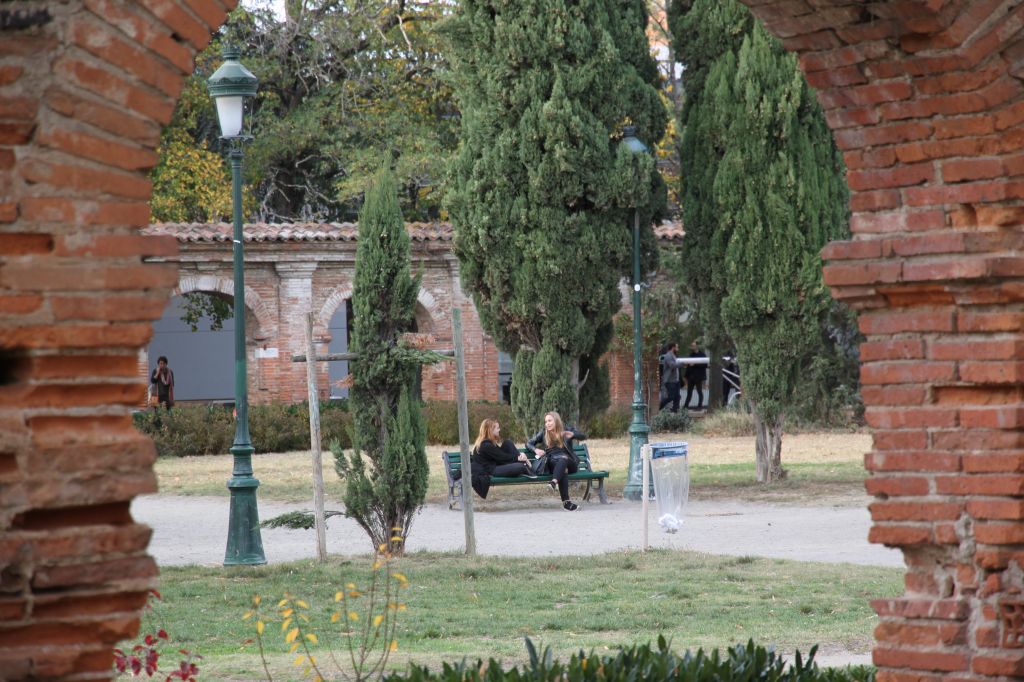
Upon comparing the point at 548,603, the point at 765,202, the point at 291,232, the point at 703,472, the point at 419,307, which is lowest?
the point at 548,603

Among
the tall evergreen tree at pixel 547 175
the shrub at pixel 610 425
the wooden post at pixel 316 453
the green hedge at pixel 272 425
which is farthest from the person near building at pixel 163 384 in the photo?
the wooden post at pixel 316 453

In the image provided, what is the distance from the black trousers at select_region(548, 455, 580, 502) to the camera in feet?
52.3

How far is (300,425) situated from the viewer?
2462 centimetres

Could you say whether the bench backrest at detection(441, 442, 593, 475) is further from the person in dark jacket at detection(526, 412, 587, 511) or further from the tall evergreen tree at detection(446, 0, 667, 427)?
the tall evergreen tree at detection(446, 0, 667, 427)

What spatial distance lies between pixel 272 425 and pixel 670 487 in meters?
12.6

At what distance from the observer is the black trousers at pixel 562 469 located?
52.3 feet

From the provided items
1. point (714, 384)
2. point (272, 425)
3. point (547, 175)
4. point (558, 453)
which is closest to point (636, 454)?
point (558, 453)

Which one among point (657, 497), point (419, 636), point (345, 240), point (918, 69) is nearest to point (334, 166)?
point (345, 240)

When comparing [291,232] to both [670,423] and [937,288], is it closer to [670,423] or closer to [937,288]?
[670,423]

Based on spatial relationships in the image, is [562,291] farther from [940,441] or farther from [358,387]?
[940,441]

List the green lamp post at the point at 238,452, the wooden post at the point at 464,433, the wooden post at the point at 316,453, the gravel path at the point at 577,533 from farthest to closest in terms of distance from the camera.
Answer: the gravel path at the point at 577,533 < the green lamp post at the point at 238,452 < the wooden post at the point at 464,433 < the wooden post at the point at 316,453

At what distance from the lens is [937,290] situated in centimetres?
539

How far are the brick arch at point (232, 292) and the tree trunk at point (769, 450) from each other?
1068cm

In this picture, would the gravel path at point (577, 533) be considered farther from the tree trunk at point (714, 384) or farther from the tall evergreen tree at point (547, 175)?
the tree trunk at point (714, 384)
